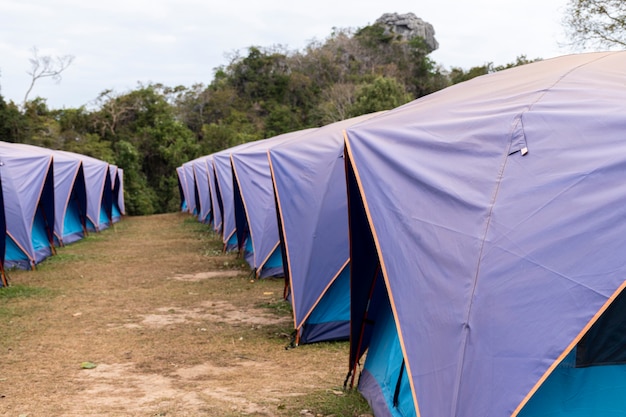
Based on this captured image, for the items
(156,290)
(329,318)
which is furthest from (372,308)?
(156,290)

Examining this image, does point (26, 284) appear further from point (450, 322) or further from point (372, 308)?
point (450, 322)

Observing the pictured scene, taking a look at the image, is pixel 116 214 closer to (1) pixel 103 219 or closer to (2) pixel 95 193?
(1) pixel 103 219

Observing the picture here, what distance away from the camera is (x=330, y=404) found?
5473mm

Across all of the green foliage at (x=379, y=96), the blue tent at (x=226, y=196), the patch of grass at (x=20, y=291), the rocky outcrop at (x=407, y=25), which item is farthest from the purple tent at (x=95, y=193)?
the rocky outcrop at (x=407, y=25)

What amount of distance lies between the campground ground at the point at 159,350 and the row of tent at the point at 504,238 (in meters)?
1.13

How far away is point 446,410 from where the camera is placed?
3518 mm

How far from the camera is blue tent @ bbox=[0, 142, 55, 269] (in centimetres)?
1266

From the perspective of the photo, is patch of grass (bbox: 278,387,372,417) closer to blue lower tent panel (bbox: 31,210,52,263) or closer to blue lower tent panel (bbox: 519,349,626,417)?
blue lower tent panel (bbox: 519,349,626,417)

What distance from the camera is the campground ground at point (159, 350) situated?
18.5 feet

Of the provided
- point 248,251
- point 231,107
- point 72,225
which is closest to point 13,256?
point 248,251

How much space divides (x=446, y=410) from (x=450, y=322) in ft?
1.40

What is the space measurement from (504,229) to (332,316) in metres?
4.14

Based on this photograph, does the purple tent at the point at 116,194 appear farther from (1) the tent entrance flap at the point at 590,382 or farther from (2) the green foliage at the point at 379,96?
(1) the tent entrance flap at the point at 590,382

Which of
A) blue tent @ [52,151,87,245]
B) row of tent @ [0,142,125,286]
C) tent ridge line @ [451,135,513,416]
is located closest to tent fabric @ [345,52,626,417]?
tent ridge line @ [451,135,513,416]
